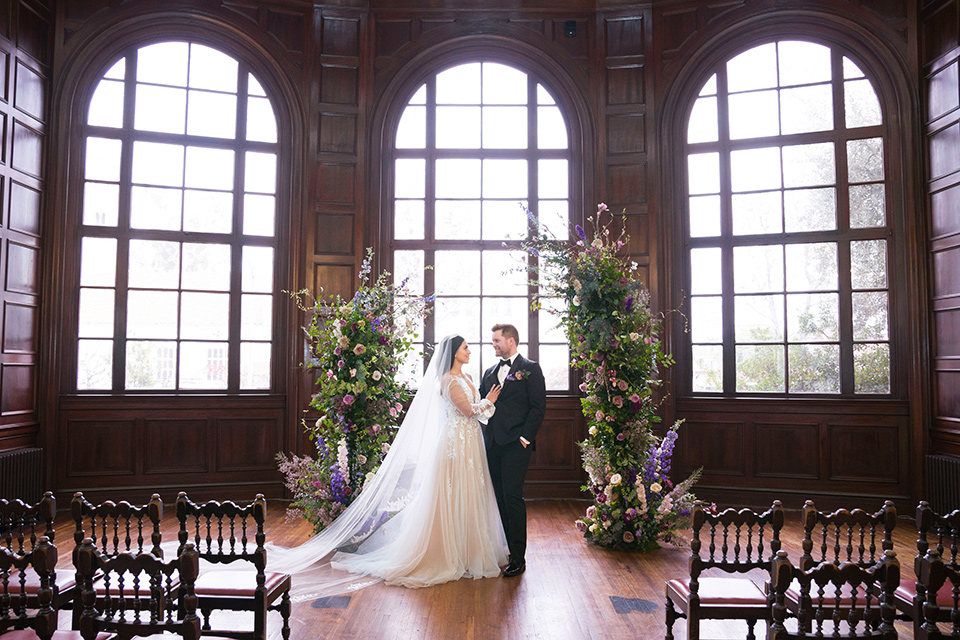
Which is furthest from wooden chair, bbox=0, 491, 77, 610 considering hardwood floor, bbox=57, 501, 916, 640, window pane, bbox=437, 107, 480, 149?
window pane, bbox=437, 107, 480, 149

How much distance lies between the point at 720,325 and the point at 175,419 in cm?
563

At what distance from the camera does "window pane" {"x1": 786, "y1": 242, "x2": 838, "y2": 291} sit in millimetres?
6918

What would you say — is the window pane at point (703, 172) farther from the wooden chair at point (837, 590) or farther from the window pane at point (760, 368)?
the wooden chair at point (837, 590)

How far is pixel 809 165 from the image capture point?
7.08 metres

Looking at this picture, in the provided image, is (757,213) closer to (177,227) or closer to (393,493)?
(393,493)

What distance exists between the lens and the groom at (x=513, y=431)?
4.68 m

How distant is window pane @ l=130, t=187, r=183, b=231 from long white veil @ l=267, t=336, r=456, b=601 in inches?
149

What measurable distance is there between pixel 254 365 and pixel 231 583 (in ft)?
14.4

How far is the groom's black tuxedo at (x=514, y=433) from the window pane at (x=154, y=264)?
13.2 feet

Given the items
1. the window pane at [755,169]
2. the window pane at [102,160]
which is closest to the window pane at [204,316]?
the window pane at [102,160]

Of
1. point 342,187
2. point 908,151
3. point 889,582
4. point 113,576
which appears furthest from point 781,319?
point 113,576

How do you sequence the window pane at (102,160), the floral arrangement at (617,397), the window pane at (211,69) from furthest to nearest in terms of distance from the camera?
the window pane at (211,69), the window pane at (102,160), the floral arrangement at (617,397)

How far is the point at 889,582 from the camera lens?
2.09 metres

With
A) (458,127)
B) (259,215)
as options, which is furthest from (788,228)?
(259,215)
